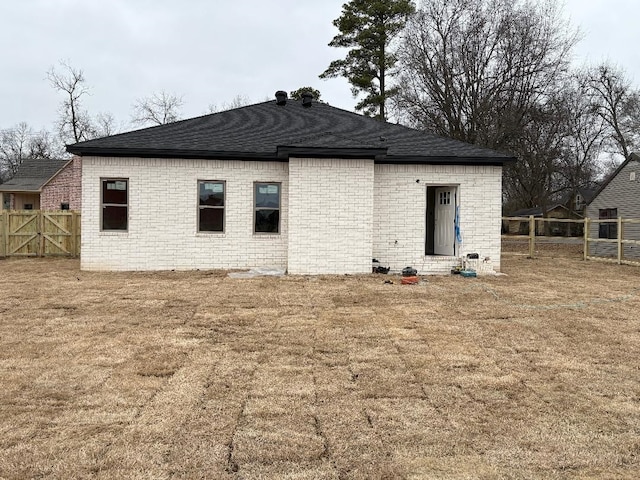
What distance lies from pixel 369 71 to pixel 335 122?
1565 centimetres

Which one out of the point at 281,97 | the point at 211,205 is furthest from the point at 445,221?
the point at 281,97

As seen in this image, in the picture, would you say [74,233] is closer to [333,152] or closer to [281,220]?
[281,220]

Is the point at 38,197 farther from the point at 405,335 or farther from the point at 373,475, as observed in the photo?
the point at 373,475

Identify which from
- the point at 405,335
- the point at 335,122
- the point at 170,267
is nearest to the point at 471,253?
the point at 335,122

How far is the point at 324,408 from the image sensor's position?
3.69 metres

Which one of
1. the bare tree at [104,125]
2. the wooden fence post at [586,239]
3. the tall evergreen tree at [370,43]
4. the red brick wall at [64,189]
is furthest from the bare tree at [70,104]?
the wooden fence post at [586,239]

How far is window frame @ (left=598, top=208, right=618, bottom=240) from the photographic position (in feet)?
66.5

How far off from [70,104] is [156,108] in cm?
757

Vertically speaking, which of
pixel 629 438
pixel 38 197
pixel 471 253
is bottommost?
pixel 629 438

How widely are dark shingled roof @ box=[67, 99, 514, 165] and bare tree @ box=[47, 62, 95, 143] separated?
1025 inches

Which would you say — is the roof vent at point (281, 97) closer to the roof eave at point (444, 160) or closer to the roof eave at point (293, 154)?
the roof eave at point (293, 154)

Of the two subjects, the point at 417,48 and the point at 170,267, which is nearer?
the point at 170,267

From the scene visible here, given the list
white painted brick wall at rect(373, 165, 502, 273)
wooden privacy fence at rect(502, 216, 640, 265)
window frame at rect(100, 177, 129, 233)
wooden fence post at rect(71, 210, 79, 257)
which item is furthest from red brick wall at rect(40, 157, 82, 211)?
wooden privacy fence at rect(502, 216, 640, 265)

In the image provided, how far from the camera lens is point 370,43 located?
1091 inches
